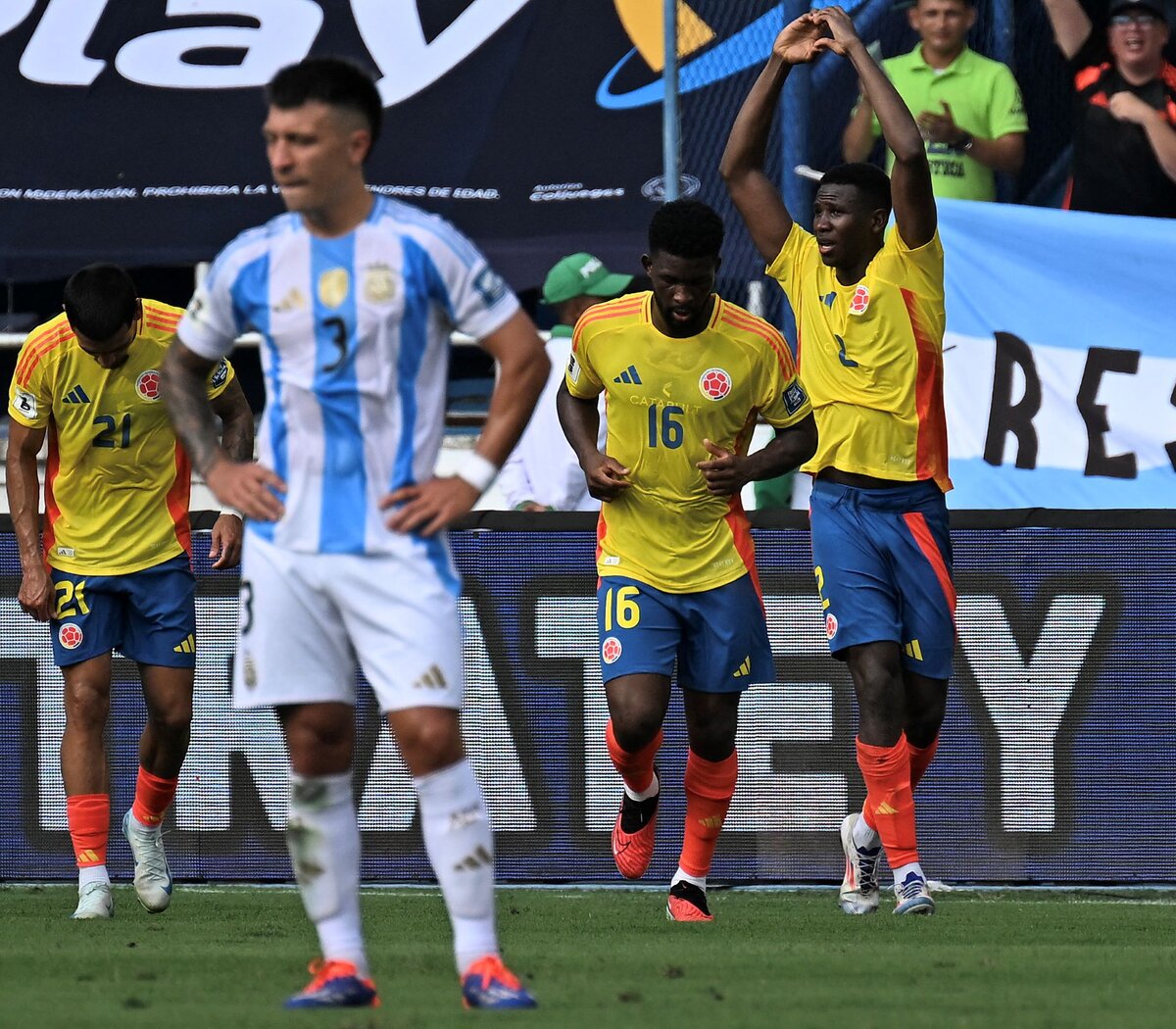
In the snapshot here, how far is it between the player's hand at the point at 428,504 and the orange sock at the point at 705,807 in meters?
2.95

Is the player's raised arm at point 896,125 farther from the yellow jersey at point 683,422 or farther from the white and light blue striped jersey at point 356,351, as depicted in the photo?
the white and light blue striped jersey at point 356,351

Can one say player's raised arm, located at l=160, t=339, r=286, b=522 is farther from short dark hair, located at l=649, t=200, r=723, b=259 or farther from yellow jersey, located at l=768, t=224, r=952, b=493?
yellow jersey, located at l=768, t=224, r=952, b=493

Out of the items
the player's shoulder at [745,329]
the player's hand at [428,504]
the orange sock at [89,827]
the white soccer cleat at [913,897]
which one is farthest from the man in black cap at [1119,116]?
the player's hand at [428,504]

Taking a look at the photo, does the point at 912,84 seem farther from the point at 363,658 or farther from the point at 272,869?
the point at 363,658

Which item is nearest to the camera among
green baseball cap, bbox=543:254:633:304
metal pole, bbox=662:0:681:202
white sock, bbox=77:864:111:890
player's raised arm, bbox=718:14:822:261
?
player's raised arm, bbox=718:14:822:261

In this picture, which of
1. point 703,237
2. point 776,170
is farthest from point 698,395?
point 776,170

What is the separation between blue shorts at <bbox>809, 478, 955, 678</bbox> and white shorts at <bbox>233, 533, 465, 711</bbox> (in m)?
2.95

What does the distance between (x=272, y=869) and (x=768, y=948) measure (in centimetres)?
305

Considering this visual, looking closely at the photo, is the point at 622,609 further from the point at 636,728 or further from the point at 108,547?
the point at 108,547

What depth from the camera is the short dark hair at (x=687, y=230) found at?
725 cm

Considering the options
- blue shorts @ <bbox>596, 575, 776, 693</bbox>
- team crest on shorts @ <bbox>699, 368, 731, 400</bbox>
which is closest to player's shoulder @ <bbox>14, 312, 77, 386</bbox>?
blue shorts @ <bbox>596, 575, 776, 693</bbox>

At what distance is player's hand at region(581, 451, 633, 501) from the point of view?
748 centimetres

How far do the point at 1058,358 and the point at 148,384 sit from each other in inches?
180

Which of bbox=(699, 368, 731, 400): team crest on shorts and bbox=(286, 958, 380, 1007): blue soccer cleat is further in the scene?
bbox=(699, 368, 731, 400): team crest on shorts
